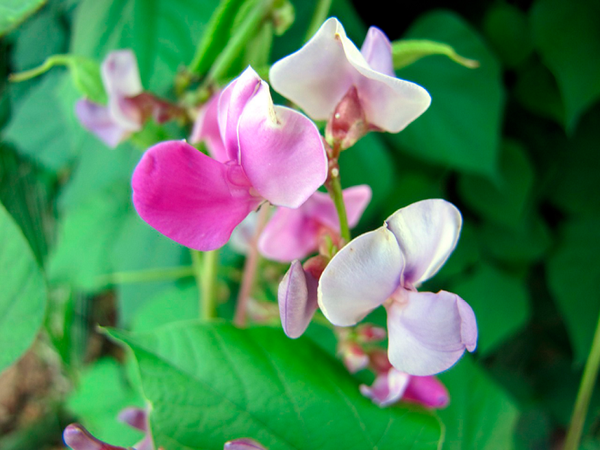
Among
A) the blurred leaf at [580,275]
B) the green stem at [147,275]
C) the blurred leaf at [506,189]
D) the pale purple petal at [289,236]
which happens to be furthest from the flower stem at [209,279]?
the blurred leaf at [580,275]

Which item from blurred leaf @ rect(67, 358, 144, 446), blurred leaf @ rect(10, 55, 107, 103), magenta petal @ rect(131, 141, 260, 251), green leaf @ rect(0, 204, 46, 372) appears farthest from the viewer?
blurred leaf @ rect(67, 358, 144, 446)

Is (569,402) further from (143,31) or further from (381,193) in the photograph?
(143,31)

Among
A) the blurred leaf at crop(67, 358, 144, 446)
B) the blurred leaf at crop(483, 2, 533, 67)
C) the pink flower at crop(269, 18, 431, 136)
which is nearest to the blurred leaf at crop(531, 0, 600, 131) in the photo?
the blurred leaf at crop(483, 2, 533, 67)

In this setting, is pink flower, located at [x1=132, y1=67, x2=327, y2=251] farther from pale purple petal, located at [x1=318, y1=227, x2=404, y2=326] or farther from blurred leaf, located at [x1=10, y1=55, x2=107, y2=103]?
blurred leaf, located at [x1=10, y1=55, x2=107, y2=103]

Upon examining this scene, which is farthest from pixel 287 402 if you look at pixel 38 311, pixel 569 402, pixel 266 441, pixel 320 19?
pixel 569 402

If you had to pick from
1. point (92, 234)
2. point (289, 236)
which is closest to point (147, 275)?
point (92, 234)
